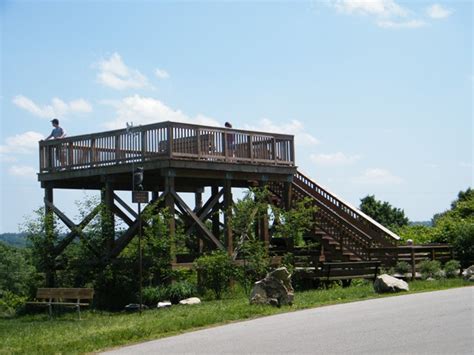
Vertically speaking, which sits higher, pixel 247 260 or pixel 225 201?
pixel 225 201

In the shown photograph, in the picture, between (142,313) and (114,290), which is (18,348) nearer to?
(142,313)

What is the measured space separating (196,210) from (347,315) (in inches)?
641

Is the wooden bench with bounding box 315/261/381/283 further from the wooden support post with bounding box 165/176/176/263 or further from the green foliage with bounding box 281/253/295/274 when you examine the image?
the wooden support post with bounding box 165/176/176/263

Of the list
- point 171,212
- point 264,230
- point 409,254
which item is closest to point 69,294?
point 171,212

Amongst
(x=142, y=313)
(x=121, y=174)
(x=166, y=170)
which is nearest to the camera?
(x=142, y=313)

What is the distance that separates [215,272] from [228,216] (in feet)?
10.0

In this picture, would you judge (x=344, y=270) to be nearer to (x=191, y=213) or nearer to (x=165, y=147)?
(x=191, y=213)

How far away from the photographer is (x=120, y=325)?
15531mm

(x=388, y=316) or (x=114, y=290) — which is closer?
(x=388, y=316)

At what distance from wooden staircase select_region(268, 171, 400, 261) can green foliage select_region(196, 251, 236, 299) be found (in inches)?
216

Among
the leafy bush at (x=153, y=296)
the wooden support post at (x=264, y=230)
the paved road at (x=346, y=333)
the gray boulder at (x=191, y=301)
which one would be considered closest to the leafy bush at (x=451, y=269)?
the wooden support post at (x=264, y=230)

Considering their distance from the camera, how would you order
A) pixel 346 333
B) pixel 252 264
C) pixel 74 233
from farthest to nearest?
pixel 74 233 < pixel 252 264 < pixel 346 333

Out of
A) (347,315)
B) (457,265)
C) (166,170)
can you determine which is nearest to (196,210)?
(166,170)

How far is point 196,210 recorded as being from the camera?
102 feet
